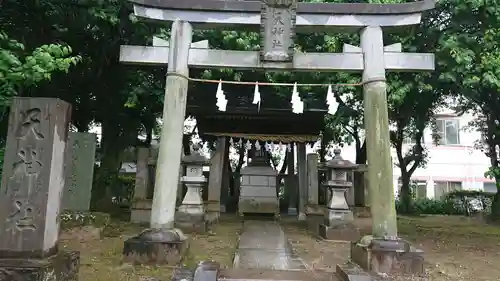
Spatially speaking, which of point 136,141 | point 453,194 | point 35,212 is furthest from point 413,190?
point 35,212

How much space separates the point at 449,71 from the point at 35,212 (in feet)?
27.2

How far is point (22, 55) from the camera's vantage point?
25.8ft

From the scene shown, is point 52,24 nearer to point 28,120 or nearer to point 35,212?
point 28,120

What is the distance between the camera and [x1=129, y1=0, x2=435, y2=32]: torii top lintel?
24.7 ft

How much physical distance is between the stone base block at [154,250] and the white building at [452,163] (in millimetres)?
26245

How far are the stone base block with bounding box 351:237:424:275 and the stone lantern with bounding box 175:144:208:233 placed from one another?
5515 millimetres

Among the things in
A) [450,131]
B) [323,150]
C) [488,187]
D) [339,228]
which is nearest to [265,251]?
[339,228]

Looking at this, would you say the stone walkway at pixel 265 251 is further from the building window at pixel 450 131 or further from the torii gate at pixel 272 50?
the building window at pixel 450 131

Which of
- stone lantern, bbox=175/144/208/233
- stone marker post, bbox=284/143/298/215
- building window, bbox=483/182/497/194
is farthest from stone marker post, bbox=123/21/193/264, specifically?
building window, bbox=483/182/497/194

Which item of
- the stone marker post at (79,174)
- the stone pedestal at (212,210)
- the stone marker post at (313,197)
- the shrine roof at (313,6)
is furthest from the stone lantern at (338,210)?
the stone marker post at (79,174)

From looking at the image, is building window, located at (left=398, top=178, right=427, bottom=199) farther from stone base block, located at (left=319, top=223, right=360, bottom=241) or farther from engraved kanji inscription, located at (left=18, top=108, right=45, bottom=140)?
engraved kanji inscription, located at (left=18, top=108, right=45, bottom=140)

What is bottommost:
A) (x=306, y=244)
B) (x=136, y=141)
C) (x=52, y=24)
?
(x=306, y=244)

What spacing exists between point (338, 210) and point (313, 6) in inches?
215

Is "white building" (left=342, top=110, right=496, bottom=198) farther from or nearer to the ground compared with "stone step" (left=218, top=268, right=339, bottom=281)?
farther from the ground
